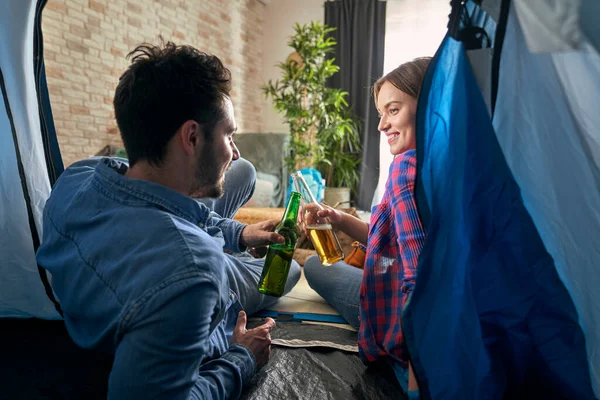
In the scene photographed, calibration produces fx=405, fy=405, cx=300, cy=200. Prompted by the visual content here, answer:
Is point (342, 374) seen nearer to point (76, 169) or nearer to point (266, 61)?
point (76, 169)

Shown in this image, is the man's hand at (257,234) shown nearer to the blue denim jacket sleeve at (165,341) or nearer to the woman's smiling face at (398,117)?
the woman's smiling face at (398,117)

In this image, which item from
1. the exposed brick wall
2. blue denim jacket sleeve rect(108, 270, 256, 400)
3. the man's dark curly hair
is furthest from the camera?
the exposed brick wall

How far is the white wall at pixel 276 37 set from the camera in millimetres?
5023

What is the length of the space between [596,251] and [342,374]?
2.07 feet

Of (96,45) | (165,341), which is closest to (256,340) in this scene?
(165,341)

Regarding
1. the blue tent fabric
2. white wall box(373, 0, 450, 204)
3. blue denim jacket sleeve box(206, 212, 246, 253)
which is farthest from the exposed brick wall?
the blue tent fabric

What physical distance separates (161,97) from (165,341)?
1.38 ft

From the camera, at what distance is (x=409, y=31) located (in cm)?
432

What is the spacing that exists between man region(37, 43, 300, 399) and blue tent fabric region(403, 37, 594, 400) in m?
0.35

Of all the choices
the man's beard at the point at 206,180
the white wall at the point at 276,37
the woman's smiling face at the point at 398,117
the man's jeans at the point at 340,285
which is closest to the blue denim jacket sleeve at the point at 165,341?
the man's beard at the point at 206,180

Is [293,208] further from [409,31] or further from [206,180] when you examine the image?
[409,31]

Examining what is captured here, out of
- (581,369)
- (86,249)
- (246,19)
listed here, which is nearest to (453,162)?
(581,369)

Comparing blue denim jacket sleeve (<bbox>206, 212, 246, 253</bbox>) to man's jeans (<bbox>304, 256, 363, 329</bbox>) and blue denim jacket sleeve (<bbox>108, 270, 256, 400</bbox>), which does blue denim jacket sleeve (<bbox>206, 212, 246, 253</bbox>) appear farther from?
blue denim jacket sleeve (<bbox>108, 270, 256, 400</bbox>)

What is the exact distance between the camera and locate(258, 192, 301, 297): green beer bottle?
110cm
